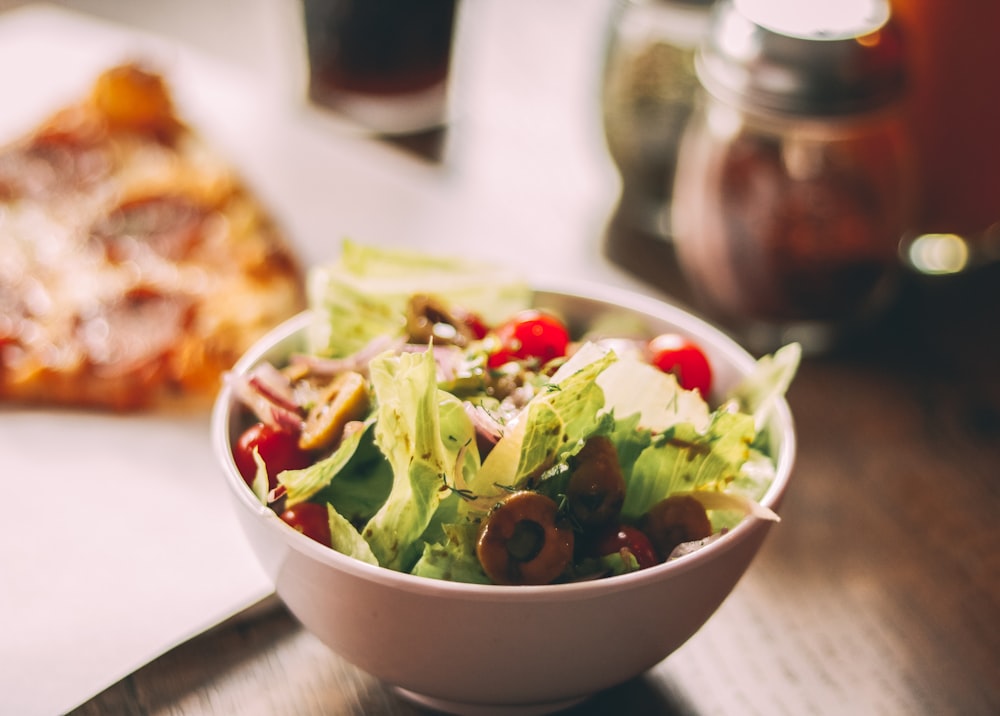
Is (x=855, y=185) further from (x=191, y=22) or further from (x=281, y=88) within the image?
(x=191, y=22)

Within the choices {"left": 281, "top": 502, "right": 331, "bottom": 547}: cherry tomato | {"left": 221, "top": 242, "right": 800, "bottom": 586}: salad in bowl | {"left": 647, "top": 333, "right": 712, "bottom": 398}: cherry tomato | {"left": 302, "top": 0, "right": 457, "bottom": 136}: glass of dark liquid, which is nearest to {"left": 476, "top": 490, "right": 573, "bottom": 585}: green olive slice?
{"left": 221, "top": 242, "right": 800, "bottom": 586}: salad in bowl

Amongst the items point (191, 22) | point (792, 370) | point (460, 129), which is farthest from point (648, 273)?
point (191, 22)

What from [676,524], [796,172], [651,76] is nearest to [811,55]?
[796,172]

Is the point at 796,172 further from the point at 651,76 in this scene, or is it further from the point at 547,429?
the point at 547,429

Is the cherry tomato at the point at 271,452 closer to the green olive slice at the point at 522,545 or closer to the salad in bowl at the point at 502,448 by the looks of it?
the salad in bowl at the point at 502,448

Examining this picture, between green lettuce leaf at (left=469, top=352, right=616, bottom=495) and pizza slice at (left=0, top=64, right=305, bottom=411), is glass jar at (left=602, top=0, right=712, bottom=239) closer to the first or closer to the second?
pizza slice at (left=0, top=64, right=305, bottom=411)

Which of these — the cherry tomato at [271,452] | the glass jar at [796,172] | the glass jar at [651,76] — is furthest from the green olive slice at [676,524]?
the glass jar at [651,76]

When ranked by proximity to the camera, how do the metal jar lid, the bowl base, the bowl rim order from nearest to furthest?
the bowl rim
the bowl base
the metal jar lid
